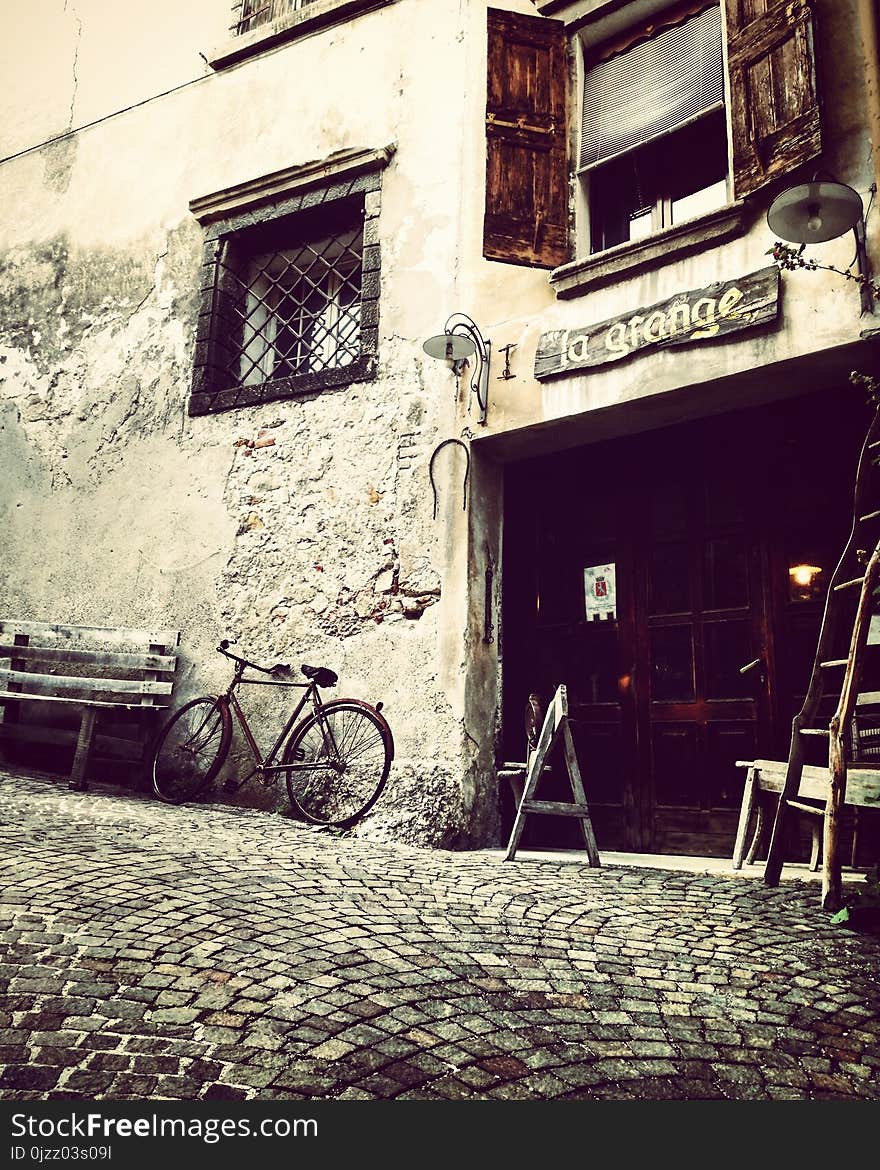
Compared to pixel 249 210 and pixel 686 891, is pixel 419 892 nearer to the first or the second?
pixel 686 891

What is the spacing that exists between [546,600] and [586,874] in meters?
2.25

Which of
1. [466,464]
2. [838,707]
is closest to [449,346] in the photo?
[466,464]

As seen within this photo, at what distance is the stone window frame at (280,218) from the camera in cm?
636

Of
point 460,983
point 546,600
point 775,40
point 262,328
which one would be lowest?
point 460,983

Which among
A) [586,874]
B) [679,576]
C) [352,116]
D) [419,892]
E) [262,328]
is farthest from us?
[262,328]

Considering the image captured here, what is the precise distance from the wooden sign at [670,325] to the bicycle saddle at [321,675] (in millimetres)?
2403

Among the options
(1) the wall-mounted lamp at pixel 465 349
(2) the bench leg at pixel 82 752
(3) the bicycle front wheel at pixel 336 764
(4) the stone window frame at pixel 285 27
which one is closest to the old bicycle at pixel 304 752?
(3) the bicycle front wheel at pixel 336 764

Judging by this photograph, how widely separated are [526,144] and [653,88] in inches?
37.4

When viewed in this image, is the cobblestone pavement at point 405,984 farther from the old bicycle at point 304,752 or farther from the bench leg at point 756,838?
the old bicycle at point 304,752

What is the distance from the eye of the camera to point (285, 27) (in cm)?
727

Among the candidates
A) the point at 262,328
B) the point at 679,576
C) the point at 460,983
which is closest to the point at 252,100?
the point at 262,328

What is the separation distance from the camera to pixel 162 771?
6133mm

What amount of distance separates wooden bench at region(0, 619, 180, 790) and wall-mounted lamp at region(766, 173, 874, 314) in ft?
16.1

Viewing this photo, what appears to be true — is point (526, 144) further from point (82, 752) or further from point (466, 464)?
point (82, 752)
